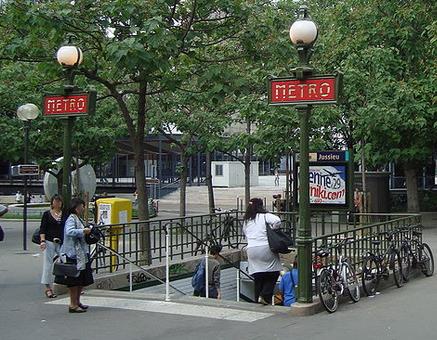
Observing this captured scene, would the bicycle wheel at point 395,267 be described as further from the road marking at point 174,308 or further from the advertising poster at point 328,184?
the advertising poster at point 328,184

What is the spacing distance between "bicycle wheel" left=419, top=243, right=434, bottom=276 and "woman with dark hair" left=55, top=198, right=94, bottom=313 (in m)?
7.12

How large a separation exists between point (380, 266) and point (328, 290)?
2.12m

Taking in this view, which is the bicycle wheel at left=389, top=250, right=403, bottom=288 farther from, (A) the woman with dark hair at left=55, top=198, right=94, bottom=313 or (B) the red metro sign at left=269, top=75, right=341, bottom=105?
(A) the woman with dark hair at left=55, top=198, right=94, bottom=313

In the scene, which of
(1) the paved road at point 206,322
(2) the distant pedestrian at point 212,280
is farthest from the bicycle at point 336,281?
(2) the distant pedestrian at point 212,280

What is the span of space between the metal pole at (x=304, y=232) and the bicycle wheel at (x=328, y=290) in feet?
0.80

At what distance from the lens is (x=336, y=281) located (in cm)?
1030

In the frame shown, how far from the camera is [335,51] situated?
2481 cm

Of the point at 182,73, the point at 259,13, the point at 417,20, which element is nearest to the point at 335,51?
the point at 417,20

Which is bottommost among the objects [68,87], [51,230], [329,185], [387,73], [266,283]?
[266,283]

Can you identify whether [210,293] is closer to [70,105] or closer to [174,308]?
[174,308]

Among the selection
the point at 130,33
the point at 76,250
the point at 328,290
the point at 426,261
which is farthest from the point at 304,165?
the point at 426,261

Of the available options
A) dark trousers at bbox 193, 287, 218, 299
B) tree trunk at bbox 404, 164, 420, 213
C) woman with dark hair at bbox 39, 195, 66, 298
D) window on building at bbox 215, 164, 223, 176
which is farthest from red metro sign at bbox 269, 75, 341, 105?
window on building at bbox 215, 164, 223, 176

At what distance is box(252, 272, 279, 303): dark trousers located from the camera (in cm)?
1025

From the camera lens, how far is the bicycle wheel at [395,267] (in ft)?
40.1
